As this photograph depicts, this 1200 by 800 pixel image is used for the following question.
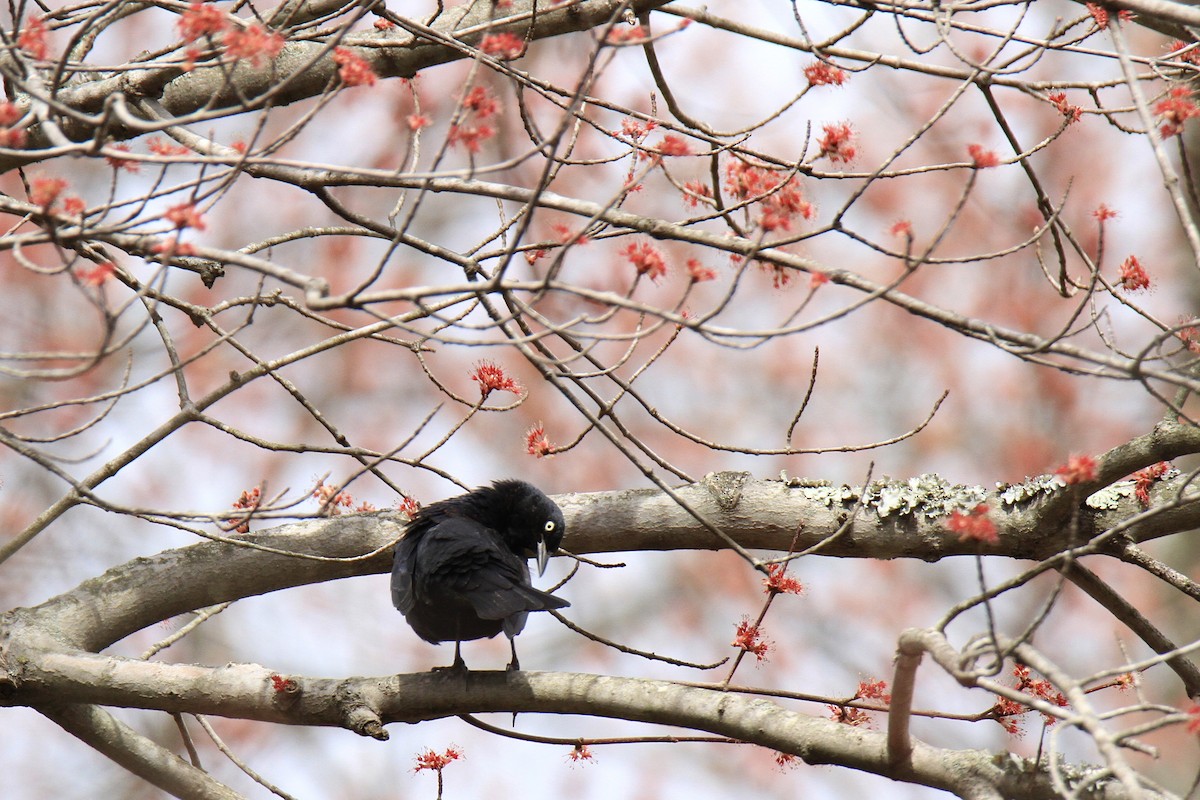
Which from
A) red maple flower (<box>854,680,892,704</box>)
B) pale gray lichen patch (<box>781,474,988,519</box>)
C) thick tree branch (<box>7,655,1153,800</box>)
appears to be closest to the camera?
thick tree branch (<box>7,655,1153,800</box>)

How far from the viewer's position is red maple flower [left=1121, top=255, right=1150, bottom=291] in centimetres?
275

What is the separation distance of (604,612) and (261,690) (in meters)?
6.51

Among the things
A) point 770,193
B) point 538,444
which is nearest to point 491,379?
point 538,444

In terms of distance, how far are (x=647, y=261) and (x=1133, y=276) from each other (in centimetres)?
127

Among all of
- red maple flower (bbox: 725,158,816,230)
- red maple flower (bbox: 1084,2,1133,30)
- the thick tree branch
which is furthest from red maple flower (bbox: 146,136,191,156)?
red maple flower (bbox: 1084,2,1133,30)

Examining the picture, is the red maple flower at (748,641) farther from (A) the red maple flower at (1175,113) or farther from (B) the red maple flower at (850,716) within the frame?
(A) the red maple flower at (1175,113)

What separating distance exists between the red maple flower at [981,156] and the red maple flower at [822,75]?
66 cm

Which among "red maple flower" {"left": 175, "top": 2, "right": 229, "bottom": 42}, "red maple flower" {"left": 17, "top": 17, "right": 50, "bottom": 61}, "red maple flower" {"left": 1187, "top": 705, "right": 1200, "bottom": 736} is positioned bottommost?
"red maple flower" {"left": 1187, "top": 705, "right": 1200, "bottom": 736}

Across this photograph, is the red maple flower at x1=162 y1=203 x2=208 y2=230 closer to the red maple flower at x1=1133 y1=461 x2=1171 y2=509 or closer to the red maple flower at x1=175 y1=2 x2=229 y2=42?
the red maple flower at x1=175 y1=2 x2=229 y2=42

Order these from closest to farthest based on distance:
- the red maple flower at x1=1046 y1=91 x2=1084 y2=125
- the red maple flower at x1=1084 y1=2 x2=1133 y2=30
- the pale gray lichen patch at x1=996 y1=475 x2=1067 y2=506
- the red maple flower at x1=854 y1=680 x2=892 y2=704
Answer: the red maple flower at x1=1084 y1=2 x2=1133 y2=30
the red maple flower at x1=854 y1=680 x2=892 y2=704
the red maple flower at x1=1046 y1=91 x2=1084 y2=125
the pale gray lichen patch at x1=996 y1=475 x2=1067 y2=506

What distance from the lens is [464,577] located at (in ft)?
11.4

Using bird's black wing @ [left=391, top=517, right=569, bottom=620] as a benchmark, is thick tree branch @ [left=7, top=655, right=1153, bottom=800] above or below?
below

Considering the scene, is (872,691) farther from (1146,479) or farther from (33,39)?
(33,39)

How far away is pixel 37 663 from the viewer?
3.18 meters
